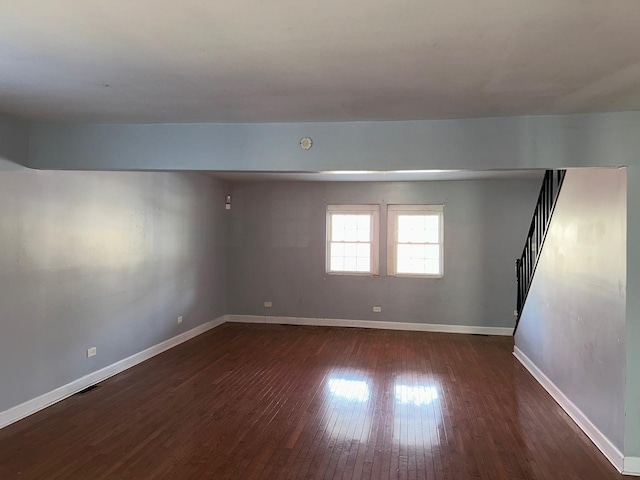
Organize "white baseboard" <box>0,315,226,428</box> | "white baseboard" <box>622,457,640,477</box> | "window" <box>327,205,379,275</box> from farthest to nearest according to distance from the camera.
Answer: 1. "window" <box>327,205,379,275</box>
2. "white baseboard" <box>0,315,226,428</box>
3. "white baseboard" <box>622,457,640,477</box>

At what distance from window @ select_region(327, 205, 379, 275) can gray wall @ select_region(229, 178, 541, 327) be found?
12 centimetres

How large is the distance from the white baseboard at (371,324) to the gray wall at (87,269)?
136 centimetres

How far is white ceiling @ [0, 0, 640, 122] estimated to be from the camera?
5.42 feet

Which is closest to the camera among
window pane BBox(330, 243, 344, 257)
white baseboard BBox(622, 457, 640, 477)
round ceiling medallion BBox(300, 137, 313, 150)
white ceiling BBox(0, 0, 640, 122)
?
white ceiling BBox(0, 0, 640, 122)

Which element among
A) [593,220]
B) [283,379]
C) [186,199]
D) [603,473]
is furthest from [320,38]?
[186,199]

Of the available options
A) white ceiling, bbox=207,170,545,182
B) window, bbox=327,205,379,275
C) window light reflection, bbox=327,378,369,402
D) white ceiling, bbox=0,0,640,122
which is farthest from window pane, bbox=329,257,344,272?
white ceiling, bbox=0,0,640,122

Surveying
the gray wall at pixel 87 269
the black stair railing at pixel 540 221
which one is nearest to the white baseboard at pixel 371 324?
the black stair railing at pixel 540 221

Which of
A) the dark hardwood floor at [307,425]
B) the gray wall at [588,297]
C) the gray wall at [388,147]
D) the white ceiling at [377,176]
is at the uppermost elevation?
the white ceiling at [377,176]

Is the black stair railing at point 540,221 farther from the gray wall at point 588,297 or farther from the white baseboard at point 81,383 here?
the white baseboard at point 81,383

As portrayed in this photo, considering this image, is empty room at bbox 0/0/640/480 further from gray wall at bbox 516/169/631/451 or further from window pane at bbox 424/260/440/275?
window pane at bbox 424/260/440/275

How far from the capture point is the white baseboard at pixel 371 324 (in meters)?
7.11

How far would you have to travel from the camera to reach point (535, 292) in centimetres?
510

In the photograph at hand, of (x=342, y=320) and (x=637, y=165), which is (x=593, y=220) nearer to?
(x=637, y=165)

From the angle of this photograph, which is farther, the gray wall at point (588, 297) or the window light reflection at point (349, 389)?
the window light reflection at point (349, 389)
